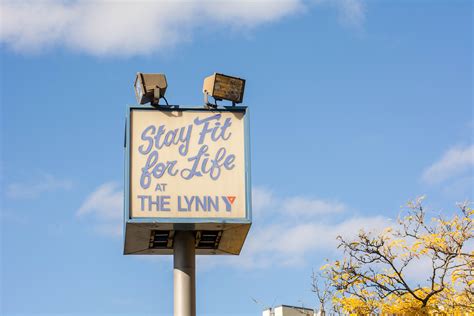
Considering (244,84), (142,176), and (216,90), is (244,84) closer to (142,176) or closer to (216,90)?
(216,90)

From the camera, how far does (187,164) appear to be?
55.4ft

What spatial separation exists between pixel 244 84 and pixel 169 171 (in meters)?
2.36

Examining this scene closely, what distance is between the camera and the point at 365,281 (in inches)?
963

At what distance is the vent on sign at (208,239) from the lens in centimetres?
1724

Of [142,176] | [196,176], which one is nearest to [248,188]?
[196,176]

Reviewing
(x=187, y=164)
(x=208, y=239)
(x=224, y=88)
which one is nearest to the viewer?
(x=187, y=164)

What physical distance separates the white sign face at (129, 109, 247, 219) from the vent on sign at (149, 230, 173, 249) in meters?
0.68

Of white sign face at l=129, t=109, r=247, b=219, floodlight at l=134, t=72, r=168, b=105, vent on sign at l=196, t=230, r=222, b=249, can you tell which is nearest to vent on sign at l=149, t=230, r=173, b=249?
vent on sign at l=196, t=230, r=222, b=249

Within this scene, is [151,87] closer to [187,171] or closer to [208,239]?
[187,171]

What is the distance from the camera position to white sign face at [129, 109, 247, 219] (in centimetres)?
1653

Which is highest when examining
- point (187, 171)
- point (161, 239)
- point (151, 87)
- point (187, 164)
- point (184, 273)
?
point (151, 87)

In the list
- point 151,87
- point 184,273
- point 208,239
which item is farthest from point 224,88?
point 184,273

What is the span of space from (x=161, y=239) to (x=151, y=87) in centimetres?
304

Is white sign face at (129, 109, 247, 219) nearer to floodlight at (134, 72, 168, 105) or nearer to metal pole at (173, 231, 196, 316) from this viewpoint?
floodlight at (134, 72, 168, 105)
